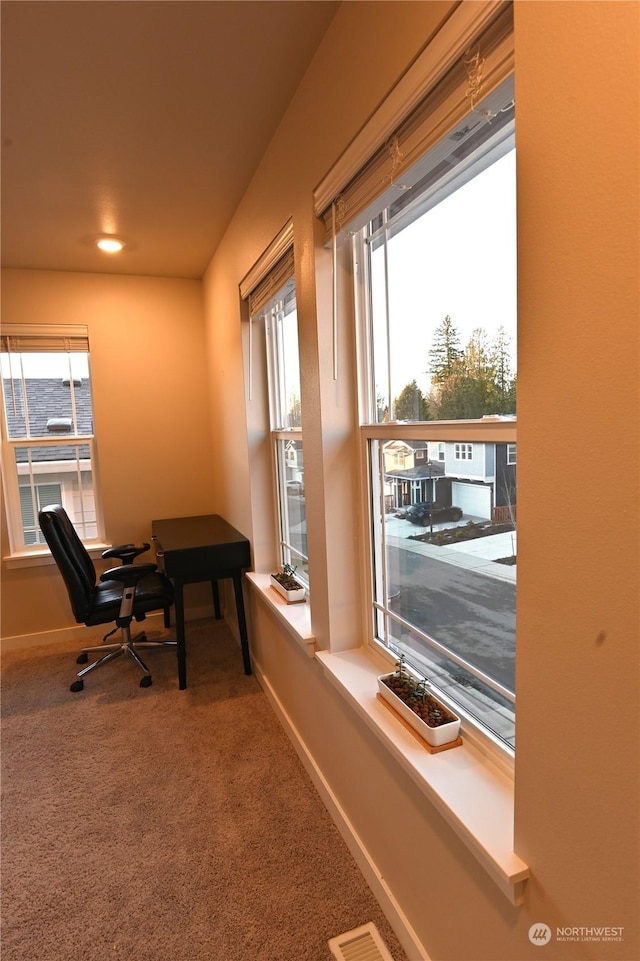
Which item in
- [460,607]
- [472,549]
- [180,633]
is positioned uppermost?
[472,549]

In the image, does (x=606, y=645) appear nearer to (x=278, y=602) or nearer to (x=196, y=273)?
(x=278, y=602)


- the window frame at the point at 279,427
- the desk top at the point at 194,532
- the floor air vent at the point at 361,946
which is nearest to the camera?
the floor air vent at the point at 361,946

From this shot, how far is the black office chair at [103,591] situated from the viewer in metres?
2.84

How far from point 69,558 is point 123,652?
0.77 m

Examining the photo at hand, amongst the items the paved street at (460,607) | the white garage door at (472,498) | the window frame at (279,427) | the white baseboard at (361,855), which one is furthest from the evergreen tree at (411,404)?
the white baseboard at (361,855)

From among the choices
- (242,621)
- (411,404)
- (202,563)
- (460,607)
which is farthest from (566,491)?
(242,621)

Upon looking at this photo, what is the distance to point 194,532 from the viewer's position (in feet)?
10.7

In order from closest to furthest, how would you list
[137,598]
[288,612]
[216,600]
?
[288,612] < [137,598] < [216,600]

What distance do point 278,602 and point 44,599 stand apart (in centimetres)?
217

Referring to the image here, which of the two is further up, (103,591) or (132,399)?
(132,399)

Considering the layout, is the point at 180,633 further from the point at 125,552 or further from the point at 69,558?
the point at 125,552

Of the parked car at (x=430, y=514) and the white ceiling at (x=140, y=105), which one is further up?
the white ceiling at (x=140, y=105)

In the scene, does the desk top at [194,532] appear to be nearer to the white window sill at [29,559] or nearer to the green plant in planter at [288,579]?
the green plant in planter at [288,579]

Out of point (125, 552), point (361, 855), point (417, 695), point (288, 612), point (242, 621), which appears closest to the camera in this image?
point (417, 695)
